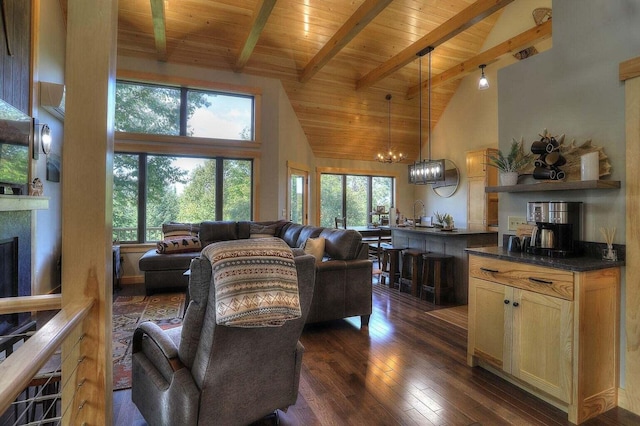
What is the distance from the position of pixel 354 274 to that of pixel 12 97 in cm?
371

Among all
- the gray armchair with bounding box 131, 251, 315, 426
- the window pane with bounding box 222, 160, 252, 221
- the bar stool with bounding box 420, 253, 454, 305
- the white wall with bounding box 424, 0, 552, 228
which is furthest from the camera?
the window pane with bounding box 222, 160, 252, 221

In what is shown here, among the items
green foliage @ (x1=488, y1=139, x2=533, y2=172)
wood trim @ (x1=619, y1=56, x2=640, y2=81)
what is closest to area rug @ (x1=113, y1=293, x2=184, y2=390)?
green foliage @ (x1=488, y1=139, x2=533, y2=172)

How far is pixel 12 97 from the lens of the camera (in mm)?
3033

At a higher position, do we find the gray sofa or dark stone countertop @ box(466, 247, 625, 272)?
dark stone countertop @ box(466, 247, 625, 272)

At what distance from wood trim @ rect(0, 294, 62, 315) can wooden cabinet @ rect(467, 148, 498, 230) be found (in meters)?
6.80

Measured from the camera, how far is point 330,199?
802cm

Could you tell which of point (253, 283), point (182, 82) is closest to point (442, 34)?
point (182, 82)

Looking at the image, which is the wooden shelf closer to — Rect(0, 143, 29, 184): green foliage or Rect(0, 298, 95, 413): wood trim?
Rect(0, 298, 95, 413): wood trim

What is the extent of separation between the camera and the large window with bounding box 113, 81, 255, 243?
5.62 m

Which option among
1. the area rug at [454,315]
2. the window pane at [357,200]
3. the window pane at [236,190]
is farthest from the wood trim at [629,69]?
the window pane at [357,200]

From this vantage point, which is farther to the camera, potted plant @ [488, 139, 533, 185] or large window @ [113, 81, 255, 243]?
large window @ [113, 81, 255, 243]

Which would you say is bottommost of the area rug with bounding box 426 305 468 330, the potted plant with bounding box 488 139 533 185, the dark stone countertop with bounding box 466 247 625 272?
the area rug with bounding box 426 305 468 330

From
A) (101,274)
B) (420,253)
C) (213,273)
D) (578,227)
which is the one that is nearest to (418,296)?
(420,253)

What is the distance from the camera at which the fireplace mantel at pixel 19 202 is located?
258cm
